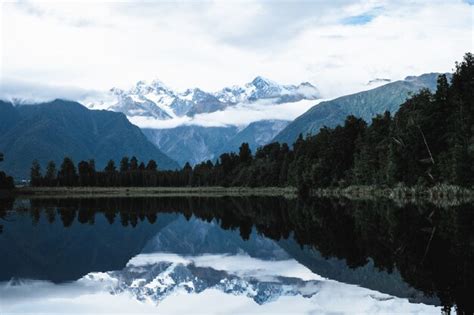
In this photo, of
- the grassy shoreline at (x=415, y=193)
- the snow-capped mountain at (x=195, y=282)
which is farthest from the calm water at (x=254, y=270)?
the grassy shoreline at (x=415, y=193)

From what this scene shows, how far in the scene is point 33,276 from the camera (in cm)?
2833

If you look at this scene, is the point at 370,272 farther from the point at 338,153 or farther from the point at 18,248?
the point at 338,153

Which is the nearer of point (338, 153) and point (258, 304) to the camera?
point (258, 304)

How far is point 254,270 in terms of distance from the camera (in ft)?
94.5

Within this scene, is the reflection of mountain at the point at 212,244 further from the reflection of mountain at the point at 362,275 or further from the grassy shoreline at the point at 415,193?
the grassy shoreline at the point at 415,193

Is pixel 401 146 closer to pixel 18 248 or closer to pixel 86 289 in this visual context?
pixel 18 248

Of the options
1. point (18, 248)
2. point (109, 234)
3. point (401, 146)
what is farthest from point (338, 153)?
point (18, 248)

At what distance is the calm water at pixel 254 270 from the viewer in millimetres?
20578

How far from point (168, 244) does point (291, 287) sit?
68.7ft

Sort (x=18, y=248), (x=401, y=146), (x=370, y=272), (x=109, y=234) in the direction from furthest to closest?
(x=401, y=146) < (x=109, y=234) < (x=18, y=248) < (x=370, y=272)

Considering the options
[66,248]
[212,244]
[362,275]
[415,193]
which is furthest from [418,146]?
[362,275]

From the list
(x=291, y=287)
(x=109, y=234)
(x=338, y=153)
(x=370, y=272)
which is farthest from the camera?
(x=338, y=153)

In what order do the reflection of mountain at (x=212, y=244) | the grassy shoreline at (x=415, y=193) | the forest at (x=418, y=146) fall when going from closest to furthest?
the reflection of mountain at (x=212, y=244) → the grassy shoreline at (x=415, y=193) → the forest at (x=418, y=146)

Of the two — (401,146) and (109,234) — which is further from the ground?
(401,146)
